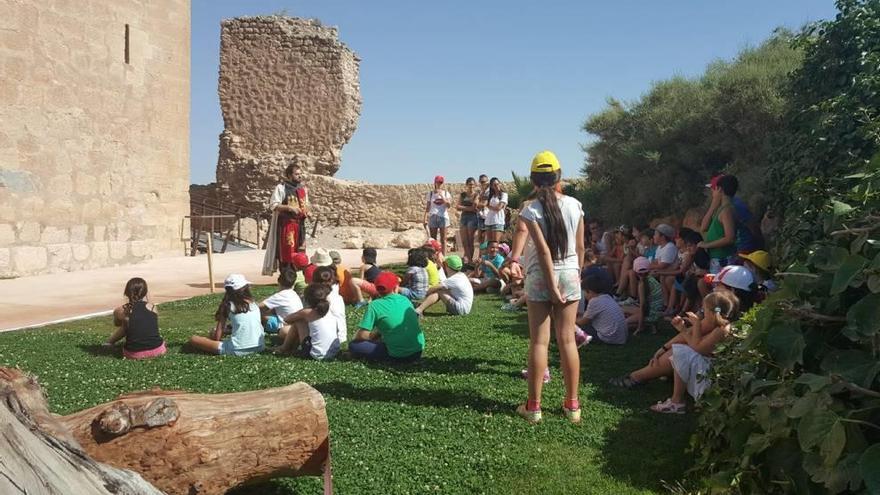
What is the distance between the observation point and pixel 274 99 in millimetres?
26625

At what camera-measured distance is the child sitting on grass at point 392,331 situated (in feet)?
20.3

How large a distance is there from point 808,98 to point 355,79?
22.2 m

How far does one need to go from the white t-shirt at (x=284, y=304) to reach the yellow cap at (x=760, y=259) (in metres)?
4.36

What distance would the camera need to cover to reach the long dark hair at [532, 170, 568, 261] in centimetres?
455

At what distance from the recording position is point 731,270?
5.52 m

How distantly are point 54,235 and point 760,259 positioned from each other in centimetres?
1135

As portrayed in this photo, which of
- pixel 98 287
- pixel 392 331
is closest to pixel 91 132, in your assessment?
pixel 98 287

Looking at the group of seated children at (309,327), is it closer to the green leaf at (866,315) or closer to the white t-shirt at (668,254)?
the white t-shirt at (668,254)

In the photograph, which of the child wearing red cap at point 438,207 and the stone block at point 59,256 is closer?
the stone block at point 59,256

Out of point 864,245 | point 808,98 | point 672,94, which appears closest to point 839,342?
point 864,245

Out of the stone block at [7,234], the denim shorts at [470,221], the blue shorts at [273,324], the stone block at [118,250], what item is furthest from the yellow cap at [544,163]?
the stone block at [118,250]

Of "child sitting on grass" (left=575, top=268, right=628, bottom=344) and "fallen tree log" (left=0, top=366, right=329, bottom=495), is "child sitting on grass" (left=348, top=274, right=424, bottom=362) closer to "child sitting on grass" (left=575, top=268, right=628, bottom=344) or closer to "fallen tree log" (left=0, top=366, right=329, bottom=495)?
"child sitting on grass" (left=575, top=268, right=628, bottom=344)

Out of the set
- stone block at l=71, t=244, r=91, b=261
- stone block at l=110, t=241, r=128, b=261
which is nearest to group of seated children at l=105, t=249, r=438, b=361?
stone block at l=71, t=244, r=91, b=261

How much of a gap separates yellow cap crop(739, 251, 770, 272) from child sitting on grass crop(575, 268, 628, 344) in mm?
1333
